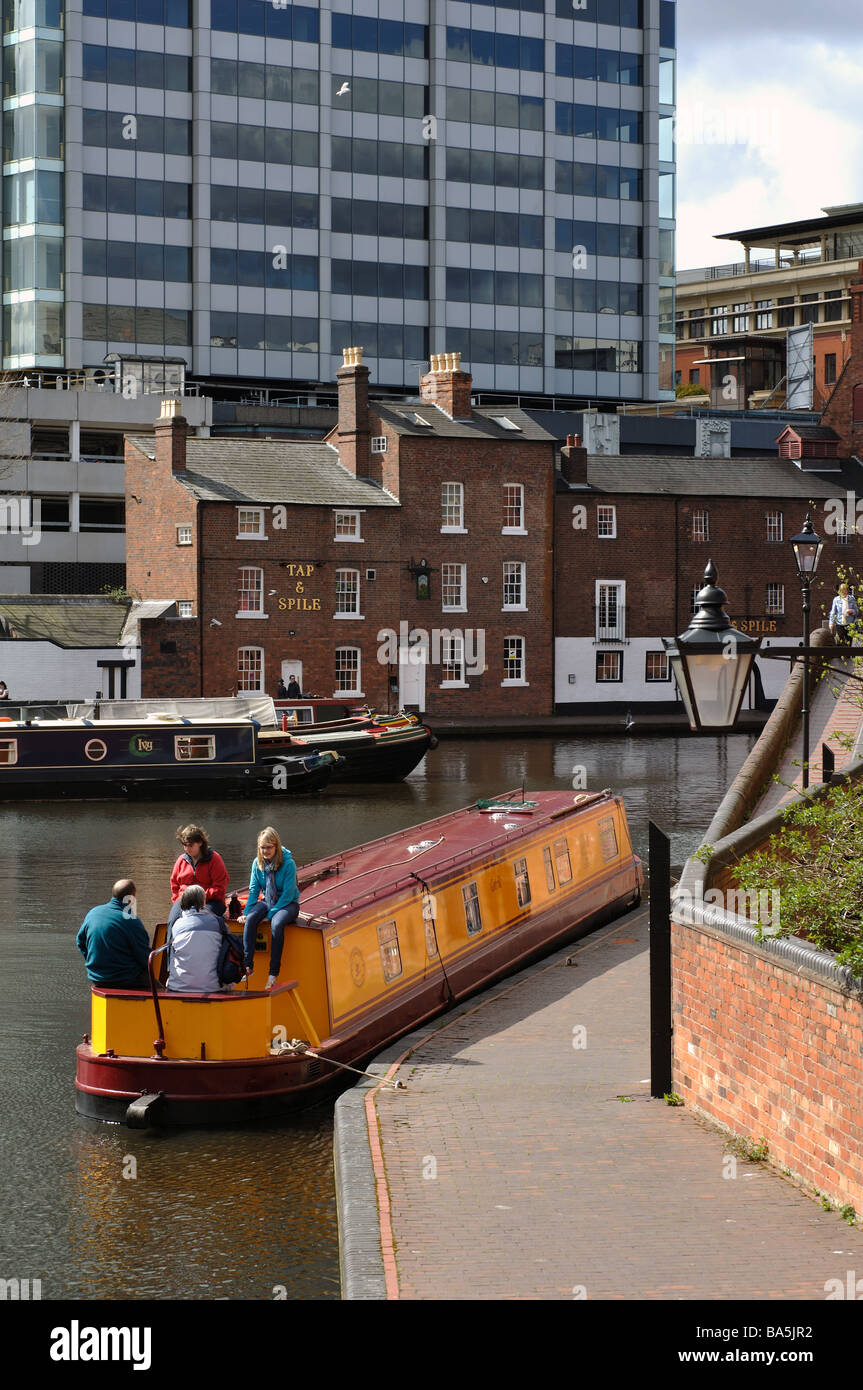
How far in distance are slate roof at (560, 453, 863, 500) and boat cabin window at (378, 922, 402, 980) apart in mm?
42386

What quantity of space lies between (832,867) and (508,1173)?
2.97 metres

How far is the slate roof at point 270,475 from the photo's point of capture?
50.7 m

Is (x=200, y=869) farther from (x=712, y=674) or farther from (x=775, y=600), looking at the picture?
(x=775, y=600)

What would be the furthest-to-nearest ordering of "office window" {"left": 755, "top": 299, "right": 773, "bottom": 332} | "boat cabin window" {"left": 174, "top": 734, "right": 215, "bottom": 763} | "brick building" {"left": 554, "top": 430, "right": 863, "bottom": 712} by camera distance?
"office window" {"left": 755, "top": 299, "right": 773, "bottom": 332}, "brick building" {"left": 554, "top": 430, "right": 863, "bottom": 712}, "boat cabin window" {"left": 174, "top": 734, "right": 215, "bottom": 763}

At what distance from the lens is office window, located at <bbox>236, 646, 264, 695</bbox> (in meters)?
50.5

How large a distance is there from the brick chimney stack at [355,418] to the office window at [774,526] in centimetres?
1488

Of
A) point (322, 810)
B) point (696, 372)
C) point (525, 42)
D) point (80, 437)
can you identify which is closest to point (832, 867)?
point (322, 810)

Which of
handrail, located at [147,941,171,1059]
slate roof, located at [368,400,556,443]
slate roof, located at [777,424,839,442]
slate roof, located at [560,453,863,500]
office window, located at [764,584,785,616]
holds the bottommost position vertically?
handrail, located at [147,941,171,1059]

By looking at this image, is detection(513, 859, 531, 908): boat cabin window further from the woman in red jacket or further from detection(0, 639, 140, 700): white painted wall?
detection(0, 639, 140, 700): white painted wall

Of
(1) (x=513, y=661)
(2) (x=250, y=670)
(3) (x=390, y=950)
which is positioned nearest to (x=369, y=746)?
(2) (x=250, y=670)

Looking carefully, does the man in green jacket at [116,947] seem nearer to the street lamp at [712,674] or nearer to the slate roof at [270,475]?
the street lamp at [712,674]

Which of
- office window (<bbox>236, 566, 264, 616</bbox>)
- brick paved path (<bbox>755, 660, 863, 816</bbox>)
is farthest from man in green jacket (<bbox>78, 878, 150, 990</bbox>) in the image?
office window (<bbox>236, 566, 264, 616</bbox>)

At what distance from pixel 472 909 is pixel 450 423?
38970 millimetres
